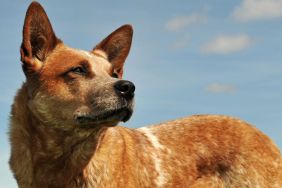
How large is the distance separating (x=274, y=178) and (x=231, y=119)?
4.16 ft

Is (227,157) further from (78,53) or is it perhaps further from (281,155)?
(78,53)

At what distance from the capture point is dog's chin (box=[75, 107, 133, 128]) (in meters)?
6.87

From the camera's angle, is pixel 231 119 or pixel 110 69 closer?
pixel 110 69

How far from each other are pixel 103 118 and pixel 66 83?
0.79m

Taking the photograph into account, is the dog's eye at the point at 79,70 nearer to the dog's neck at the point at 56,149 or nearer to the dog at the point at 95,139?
the dog at the point at 95,139

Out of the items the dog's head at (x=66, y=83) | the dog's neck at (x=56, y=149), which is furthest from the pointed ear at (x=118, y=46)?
the dog's neck at (x=56, y=149)

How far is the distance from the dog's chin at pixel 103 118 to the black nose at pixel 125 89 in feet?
0.61

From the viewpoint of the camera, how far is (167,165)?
830cm

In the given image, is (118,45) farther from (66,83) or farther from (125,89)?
(125,89)

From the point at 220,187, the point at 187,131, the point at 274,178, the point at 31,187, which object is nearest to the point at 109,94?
the point at 31,187

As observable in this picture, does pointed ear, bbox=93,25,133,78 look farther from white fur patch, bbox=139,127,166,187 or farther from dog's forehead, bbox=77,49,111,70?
white fur patch, bbox=139,127,166,187

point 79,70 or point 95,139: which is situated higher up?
point 79,70

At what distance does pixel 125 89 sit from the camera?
22.7 ft

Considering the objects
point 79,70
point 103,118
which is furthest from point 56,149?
point 79,70
